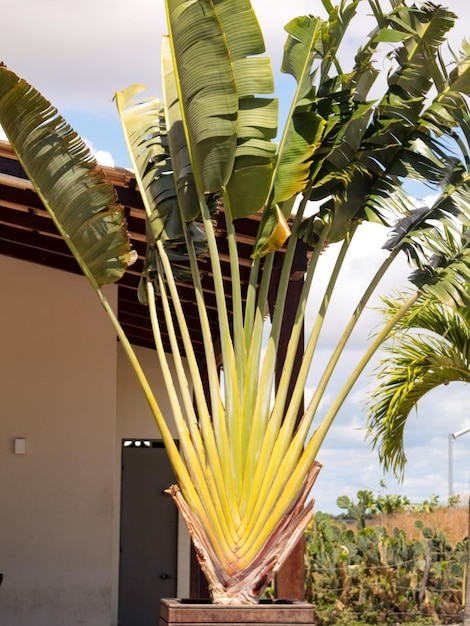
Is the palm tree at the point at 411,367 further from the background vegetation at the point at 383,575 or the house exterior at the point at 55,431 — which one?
the background vegetation at the point at 383,575

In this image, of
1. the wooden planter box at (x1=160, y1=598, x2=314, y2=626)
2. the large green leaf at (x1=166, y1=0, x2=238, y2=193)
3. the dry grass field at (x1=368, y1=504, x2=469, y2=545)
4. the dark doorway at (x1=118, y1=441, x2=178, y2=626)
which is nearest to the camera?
the wooden planter box at (x1=160, y1=598, x2=314, y2=626)

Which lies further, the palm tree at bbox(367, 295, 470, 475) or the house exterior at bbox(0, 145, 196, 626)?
the house exterior at bbox(0, 145, 196, 626)

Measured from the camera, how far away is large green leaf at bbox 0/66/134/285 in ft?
18.6

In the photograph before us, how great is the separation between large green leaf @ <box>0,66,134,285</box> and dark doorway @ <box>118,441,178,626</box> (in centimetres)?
707

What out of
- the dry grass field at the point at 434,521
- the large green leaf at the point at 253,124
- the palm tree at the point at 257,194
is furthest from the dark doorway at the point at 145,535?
the large green leaf at the point at 253,124

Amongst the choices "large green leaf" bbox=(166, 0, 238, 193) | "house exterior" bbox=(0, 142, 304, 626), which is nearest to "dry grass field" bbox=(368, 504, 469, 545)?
"house exterior" bbox=(0, 142, 304, 626)

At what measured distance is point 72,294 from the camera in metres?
10.5

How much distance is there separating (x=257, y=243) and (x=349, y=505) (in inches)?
358

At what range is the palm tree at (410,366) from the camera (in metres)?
7.38

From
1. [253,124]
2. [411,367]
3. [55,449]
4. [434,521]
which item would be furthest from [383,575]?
[253,124]

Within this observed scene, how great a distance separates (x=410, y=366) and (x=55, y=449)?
428cm

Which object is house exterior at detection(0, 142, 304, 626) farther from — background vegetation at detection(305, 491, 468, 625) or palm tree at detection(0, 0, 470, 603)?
palm tree at detection(0, 0, 470, 603)

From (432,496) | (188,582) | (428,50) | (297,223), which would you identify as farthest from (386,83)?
(432,496)

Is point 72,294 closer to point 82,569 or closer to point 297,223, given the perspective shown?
point 82,569
